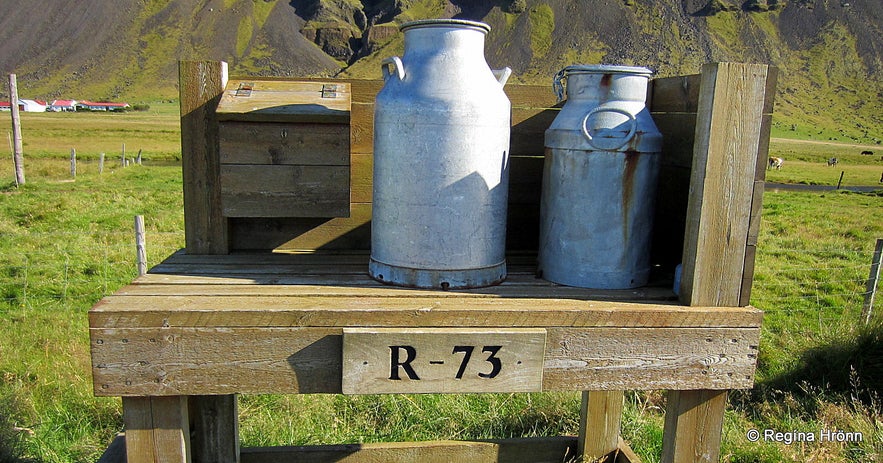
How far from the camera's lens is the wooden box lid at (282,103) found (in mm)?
2369

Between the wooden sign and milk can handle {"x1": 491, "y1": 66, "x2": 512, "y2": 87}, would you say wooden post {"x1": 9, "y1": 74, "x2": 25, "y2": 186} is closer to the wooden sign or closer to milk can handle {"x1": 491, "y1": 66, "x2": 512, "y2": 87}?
milk can handle {"x1": 491, "y1": 66, "x2": 512, "y2": 87}

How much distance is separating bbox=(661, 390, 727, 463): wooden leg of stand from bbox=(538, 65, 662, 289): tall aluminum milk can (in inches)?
A: 16.2

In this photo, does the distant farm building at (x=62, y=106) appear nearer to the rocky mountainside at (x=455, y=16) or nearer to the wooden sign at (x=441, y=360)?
the rocky mountainside at (x=455, y=16)

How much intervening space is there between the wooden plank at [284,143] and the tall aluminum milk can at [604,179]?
2.68 feet

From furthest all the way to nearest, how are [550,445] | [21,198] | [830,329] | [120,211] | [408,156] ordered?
[21,198] < [120,211] < [830,329] < [550,445] < [408,156]

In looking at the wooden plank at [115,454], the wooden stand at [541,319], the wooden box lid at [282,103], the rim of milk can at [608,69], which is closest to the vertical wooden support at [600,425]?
the wooden stand at [541,319]

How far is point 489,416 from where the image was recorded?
3779 mm

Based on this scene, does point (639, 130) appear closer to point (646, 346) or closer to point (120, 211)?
point (646, 346)

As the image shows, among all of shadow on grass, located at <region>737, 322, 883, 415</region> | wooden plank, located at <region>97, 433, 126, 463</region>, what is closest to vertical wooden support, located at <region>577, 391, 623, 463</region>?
shadow on grass, located at <region>737, 322, 883, 415</region>

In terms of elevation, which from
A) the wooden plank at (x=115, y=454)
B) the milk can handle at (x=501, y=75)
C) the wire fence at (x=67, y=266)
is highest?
the milk can handle at (x=501, y=75)

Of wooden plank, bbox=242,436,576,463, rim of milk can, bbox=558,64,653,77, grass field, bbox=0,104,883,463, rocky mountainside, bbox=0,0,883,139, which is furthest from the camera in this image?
rocky mountainside, bbox=0,0,883,139

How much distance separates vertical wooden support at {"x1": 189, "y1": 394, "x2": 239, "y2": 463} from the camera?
2717mm

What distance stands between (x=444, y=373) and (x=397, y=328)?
7.4 inches

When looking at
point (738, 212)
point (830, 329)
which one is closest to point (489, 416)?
point (738, 212)
